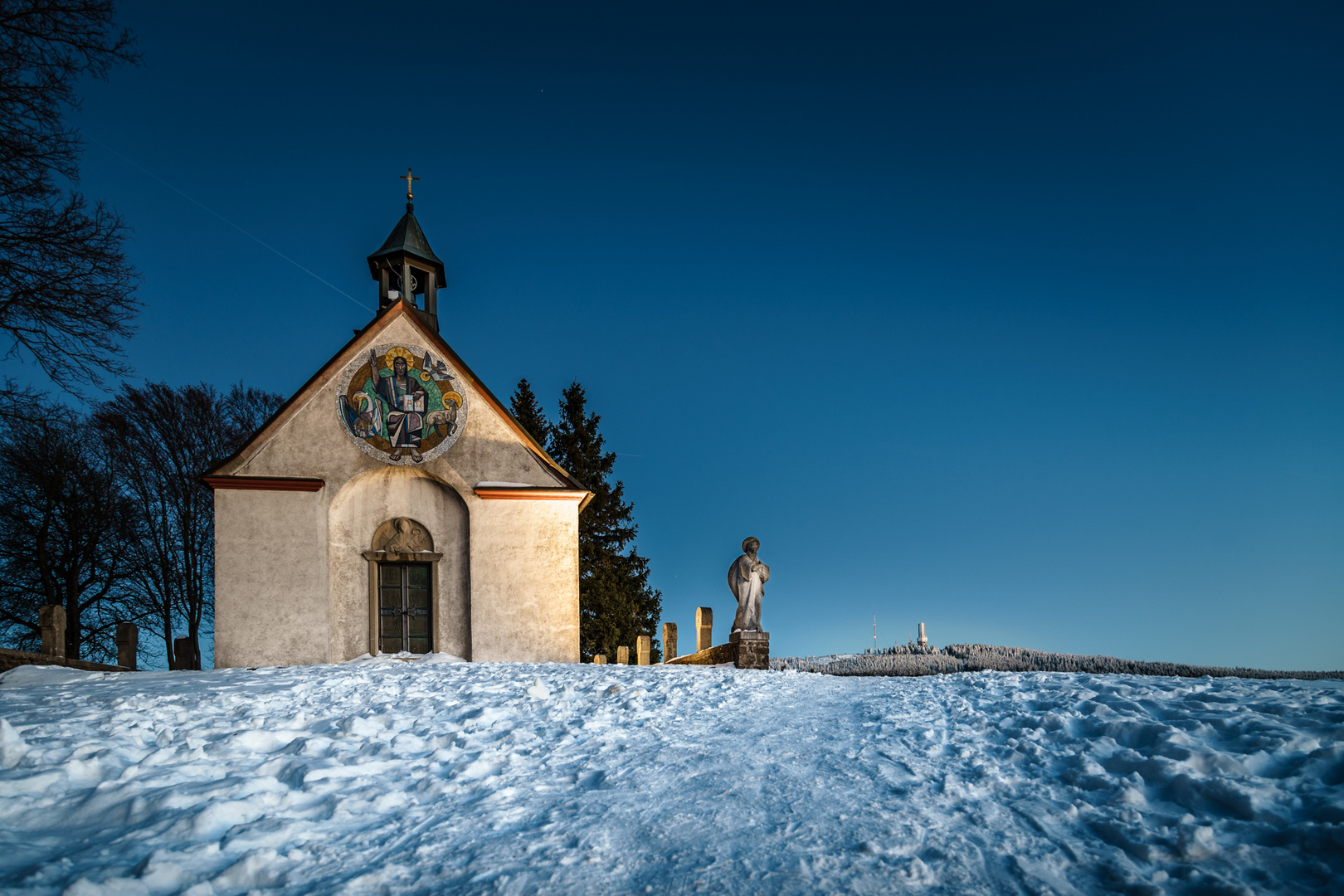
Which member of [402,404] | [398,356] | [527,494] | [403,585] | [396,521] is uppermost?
[398,356]

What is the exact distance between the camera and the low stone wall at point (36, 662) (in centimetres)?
1256

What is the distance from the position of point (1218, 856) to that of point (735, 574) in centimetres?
1121

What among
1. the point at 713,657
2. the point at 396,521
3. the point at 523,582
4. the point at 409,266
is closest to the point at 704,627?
the point at 713,657

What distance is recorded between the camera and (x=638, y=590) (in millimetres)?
33625

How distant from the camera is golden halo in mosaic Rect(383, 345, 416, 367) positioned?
1622 centimetres

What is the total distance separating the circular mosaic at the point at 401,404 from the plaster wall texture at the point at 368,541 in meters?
0.19

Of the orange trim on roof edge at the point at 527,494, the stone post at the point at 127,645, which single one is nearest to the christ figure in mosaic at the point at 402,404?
the orange trim on roof edge at the point at 527,494

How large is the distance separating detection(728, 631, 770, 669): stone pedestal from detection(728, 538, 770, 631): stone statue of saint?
0.73 ft

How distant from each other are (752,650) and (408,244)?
12.9 metres

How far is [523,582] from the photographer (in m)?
15.7

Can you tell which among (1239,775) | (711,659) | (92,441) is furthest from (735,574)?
(92,441)

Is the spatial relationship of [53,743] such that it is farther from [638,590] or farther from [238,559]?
[638,590]

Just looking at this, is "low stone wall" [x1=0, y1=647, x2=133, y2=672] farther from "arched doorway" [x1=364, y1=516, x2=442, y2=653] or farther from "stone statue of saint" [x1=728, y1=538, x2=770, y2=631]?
"stone statue of saint" [x1=728, y1=538, x2=770, y2=631]

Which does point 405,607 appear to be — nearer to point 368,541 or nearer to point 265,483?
point 368,541
